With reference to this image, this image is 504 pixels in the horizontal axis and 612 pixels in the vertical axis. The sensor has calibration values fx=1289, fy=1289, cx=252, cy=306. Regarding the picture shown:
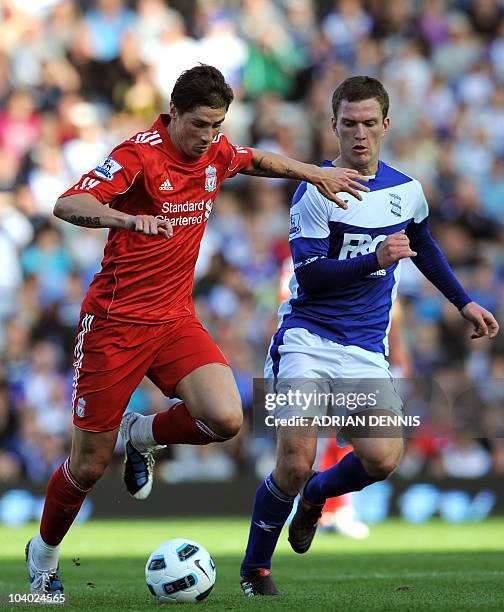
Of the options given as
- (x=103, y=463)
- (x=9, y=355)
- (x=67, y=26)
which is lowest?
(x=9, y=355)

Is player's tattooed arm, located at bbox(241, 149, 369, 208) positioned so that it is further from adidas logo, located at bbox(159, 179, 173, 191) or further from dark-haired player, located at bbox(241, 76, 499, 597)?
adidas logo, located at bbox(159, 179, 173, 191)

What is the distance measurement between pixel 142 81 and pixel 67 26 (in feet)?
4.93

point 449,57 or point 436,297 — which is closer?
point 436,297

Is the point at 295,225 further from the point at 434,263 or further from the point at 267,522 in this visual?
the point at 267,522

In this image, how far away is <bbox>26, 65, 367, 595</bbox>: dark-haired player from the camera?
6.78 metres

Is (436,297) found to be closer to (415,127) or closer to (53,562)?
(415,127)

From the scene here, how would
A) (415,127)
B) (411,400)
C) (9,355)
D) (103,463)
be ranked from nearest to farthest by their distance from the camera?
(103,463), (411,400), (9,355), (415,127)

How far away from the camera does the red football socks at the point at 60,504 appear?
272 inches

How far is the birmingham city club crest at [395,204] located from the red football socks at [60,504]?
7.56 feet

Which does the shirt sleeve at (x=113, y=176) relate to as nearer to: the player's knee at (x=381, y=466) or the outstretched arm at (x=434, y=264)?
the outstretched arm at (x=434, y=264)

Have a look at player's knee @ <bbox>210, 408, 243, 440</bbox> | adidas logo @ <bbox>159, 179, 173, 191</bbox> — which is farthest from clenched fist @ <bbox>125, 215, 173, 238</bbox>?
player's knee @ <bbox>210, 408, 243, 440</bbox>

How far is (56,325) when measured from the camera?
48.5ft

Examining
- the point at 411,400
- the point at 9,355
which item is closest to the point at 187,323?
the point at 411,400

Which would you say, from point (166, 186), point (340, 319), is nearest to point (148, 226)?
point (166, 186)
